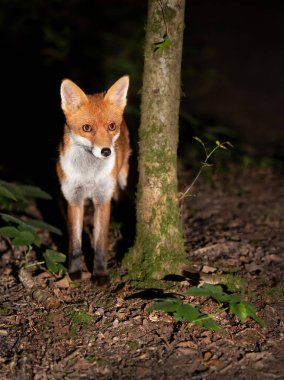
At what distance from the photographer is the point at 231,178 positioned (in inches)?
312

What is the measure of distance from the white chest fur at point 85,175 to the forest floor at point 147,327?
2.73 feet

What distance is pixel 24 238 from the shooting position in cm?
453

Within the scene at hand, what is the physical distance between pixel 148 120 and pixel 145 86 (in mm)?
301

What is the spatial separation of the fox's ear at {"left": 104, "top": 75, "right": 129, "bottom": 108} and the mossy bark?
0.35 meters

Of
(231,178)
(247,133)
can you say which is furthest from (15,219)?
(247,133)

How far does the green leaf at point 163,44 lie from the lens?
4036mm

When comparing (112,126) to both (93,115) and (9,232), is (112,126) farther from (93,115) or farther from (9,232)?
(9,232)

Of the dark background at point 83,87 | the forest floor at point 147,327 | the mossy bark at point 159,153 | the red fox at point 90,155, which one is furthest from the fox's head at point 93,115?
the dark background at point 83,87

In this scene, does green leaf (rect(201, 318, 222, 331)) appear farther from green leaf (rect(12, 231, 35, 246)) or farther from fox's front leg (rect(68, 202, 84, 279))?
green leaf (rect(12, 231, 35, 246))

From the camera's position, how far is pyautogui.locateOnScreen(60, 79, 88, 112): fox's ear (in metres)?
4.43

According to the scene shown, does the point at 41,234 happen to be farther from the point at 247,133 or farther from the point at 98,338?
the point at 247,133

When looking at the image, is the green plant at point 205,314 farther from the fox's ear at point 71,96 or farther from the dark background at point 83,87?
the dark background at point 83,87

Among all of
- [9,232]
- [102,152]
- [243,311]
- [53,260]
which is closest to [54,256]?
[53,260]

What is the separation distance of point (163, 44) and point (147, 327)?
2.31 meters
